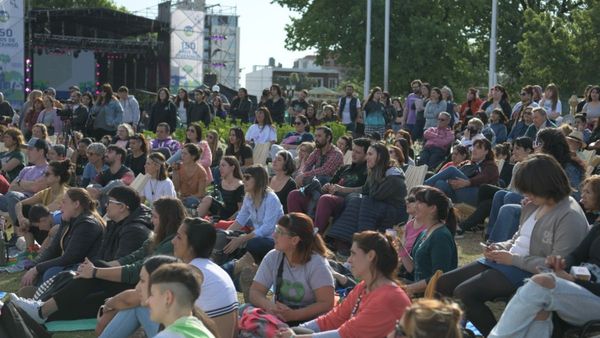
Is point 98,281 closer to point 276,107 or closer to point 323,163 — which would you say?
point 323,163

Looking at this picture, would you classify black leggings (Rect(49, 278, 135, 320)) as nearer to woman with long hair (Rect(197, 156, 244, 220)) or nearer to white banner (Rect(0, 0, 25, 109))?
woman with long hair (Rect(197, 156, 244, 220))

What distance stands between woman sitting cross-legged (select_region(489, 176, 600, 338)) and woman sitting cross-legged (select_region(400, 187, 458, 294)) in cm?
99

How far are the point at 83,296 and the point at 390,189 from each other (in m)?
3.30

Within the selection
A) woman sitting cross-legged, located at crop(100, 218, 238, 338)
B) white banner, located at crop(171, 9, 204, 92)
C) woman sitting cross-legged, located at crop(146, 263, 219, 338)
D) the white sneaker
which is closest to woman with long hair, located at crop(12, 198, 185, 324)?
the white sneaker

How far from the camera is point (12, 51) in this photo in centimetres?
2647

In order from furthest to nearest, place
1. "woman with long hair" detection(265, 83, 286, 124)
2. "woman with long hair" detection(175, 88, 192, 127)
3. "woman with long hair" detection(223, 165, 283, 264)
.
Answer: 1. "woman with long hair" detection(175, 88, 192, 127)
2. "woman with long hair" detection(265, 83, 286, 124)
3. "woman with long hair" detection(223, 165, 283, 264)

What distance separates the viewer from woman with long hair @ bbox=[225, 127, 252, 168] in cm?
1173

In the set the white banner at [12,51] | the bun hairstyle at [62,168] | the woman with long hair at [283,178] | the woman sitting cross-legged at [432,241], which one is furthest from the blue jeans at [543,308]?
the white banner at [12,51]

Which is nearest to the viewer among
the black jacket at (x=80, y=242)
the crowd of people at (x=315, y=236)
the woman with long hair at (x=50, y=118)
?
the crowd of people at (x=315, y=236)

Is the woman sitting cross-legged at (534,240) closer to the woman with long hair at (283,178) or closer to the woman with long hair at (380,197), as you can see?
the woman with long hair at (380,197)

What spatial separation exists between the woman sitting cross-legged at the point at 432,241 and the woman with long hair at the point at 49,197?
4643mm

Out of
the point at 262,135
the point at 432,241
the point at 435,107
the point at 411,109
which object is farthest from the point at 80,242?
the point at 411,109

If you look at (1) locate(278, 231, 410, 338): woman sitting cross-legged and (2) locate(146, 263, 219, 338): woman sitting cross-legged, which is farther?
(1) locate(278, 231, 410, 338): woman sitting cross-legged

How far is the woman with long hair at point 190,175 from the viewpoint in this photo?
10.4m
